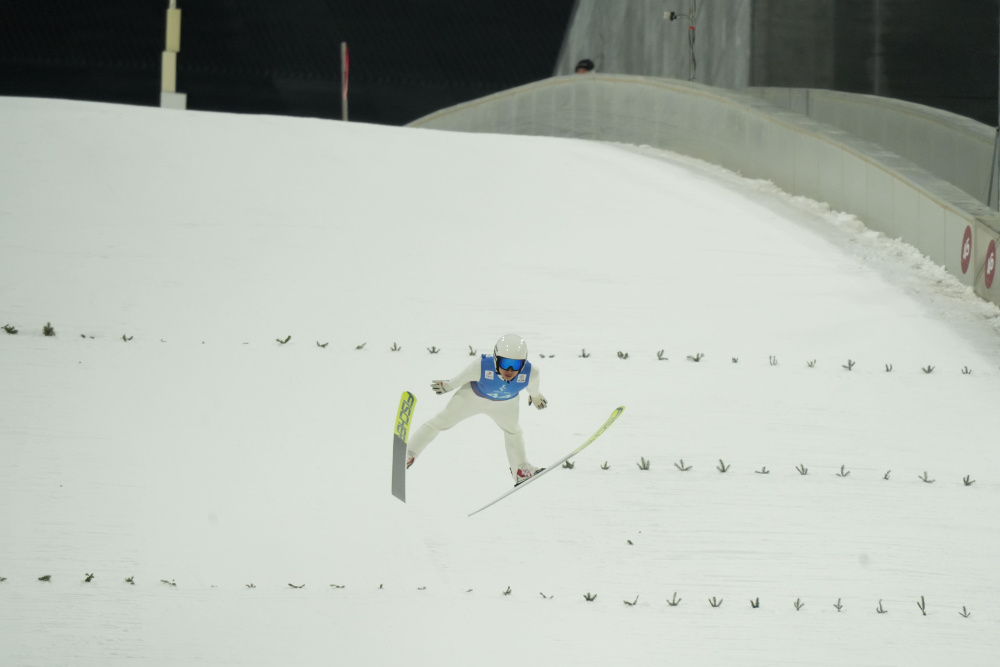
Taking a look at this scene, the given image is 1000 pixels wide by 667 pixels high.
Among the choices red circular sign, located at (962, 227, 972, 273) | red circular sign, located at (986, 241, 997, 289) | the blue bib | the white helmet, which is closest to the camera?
the white helmet

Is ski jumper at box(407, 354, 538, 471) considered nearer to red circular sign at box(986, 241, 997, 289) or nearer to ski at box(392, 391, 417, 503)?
ski at box(392, 391, 417, 503)

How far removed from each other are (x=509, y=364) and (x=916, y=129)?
43.0 ft

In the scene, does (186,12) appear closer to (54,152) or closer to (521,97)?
(521,97)

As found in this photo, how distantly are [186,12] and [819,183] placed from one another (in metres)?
20.5

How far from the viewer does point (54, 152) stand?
1205cm

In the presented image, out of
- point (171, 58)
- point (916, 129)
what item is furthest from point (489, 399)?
point (171, 58)

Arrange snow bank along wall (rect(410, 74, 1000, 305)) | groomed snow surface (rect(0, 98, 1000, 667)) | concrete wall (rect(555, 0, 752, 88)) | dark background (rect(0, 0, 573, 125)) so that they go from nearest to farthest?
groomed snow surface (rect(0, 98, 1000, 667)) → snow bank along wall (rect(410, 74, 1000, 305)) → concrete wall (rect(555, 0, 752, 88)) → dark background (rect(0, 0, 573, 125))

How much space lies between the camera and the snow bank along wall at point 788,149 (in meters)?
10.0

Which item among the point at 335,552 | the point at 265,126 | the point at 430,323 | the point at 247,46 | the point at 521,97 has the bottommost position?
the point at 335,552

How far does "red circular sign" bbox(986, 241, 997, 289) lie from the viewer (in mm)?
9336

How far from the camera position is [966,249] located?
9.82 meters

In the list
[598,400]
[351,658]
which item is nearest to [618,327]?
[598,400]

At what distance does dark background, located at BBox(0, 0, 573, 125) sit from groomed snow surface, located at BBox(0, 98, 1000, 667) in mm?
16694

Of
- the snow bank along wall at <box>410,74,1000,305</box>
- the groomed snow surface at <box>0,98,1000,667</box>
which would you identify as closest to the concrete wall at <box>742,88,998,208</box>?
the snow bank along wall at <box>410,74,1000,305</box>
